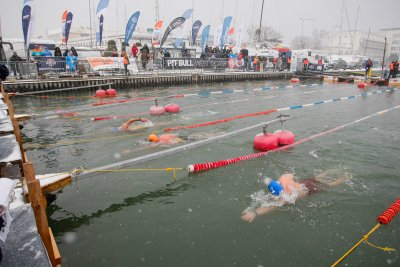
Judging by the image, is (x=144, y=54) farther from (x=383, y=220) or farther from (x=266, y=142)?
(x=383, y=220)

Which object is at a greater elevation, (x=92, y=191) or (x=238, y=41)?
(x=238, y=41)

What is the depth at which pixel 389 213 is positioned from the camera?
5.67m

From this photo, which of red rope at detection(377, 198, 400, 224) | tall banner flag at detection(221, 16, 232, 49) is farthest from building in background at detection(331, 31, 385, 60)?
red rope at detection(377, 198, 400, 224)

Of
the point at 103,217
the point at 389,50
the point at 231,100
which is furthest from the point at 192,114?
the point at 389,50

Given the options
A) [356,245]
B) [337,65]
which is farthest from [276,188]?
[337,65]

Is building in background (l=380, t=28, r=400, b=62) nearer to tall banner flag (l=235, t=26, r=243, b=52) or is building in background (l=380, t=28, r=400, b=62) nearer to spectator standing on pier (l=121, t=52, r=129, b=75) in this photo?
tall banner flag (l=235, t=26, r=243, b=52)

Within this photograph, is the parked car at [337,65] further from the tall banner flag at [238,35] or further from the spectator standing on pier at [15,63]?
the spectator standing on pier at [15,63]

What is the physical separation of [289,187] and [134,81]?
20.3 metres

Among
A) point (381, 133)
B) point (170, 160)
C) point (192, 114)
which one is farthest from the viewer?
point (192, 114)

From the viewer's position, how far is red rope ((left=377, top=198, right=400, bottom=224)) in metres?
5.52

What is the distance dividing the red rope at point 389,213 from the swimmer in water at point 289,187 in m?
1.30

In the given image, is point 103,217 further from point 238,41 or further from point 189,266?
point 238,41

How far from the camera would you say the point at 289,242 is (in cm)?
507

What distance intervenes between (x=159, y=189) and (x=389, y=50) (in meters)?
163
